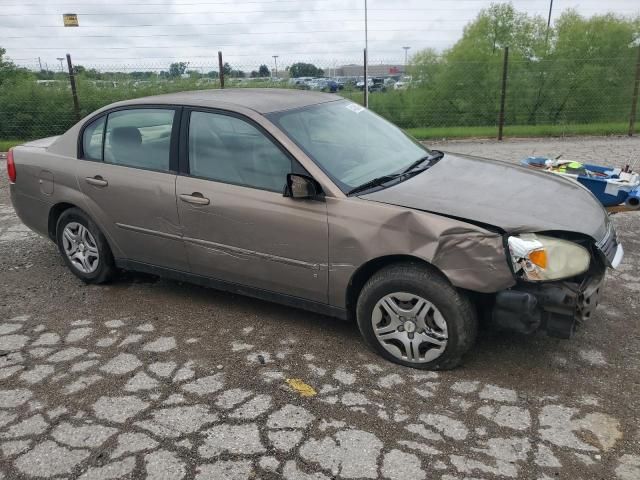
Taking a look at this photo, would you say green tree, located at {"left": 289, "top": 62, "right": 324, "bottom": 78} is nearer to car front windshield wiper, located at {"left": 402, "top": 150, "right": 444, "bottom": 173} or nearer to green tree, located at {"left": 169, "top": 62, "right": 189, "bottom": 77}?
green tree, located at {"left": 169, "top": 62, "right": 189, "bottom": 77}

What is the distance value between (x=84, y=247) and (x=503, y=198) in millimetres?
3416

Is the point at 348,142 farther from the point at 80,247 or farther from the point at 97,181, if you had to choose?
the point at 80,247

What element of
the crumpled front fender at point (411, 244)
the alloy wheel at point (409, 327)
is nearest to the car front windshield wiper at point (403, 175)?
the crumpled front fender at point (411, 244)

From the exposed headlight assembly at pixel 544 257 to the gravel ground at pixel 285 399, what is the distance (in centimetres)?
67

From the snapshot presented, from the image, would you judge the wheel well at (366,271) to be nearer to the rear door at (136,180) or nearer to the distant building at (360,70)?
the rear door at (136,180)

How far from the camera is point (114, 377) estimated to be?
351 cm

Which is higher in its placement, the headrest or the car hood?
the headrest

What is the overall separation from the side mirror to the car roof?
66 centimetres

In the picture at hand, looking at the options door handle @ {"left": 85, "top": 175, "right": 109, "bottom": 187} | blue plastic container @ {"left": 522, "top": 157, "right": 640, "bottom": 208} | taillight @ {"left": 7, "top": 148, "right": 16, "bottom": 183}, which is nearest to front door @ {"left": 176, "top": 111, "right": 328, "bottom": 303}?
door handle @ {"left": 85, "top": 175, "right": 109, "bottom": 187}

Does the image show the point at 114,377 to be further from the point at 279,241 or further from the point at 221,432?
the point at 279,241

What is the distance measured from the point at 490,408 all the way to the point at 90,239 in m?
3.44

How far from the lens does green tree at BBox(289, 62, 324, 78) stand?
13625mm

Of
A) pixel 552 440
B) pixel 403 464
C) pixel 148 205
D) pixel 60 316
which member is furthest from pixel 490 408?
pixel 60 316

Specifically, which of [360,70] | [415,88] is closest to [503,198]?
[360,70]
